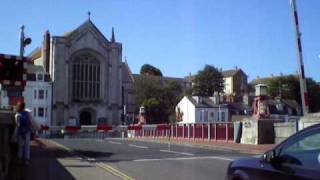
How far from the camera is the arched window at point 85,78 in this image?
320 ft

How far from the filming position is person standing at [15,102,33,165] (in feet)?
49.2

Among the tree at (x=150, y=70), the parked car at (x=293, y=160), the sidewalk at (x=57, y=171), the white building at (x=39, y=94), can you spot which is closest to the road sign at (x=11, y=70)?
the sidewalk at (x=57, y=171)

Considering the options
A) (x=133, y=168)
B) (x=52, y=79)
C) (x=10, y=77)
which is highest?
(x=52, y=79)

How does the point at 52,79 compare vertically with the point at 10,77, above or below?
above

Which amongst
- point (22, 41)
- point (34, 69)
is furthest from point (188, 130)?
point (34, 69)

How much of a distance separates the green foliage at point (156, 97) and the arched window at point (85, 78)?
15670 mm

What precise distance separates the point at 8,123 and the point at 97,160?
7661mm

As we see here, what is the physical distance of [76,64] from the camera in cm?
9850

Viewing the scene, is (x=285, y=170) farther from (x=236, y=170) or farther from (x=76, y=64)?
(x=76, y=64)

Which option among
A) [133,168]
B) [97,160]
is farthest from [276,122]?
[133,168]

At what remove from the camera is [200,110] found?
114250 mm

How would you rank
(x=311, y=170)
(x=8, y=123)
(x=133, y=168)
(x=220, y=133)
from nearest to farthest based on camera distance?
1. (x=311, y=170)
2. (x=8, y=123)
3. (x=133, y=168)
4. (x=220, y=133)

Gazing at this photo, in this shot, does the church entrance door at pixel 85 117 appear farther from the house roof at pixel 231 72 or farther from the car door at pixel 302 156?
the car door at pixel 302 156

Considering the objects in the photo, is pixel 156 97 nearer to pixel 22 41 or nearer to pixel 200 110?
pixel 200 110
